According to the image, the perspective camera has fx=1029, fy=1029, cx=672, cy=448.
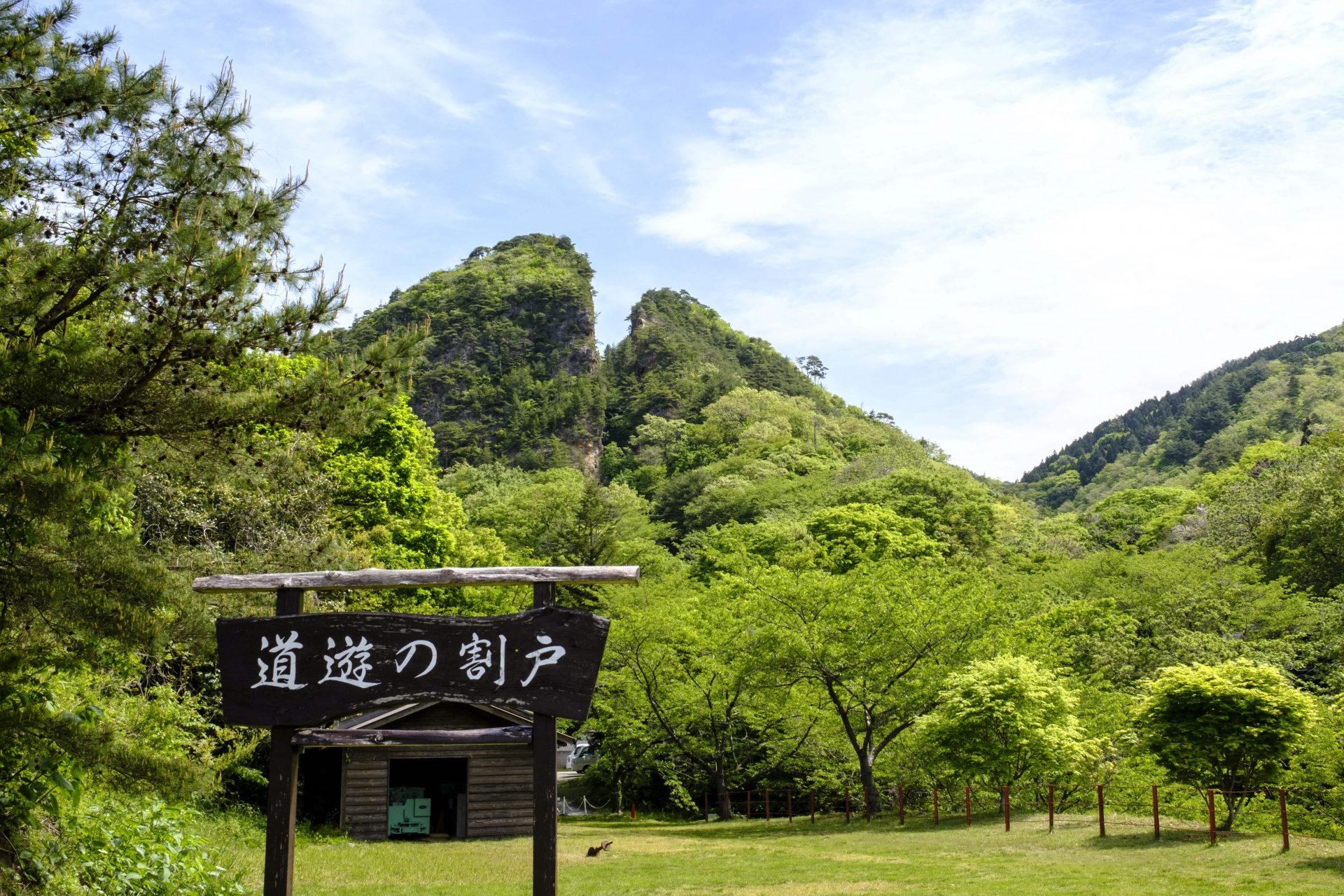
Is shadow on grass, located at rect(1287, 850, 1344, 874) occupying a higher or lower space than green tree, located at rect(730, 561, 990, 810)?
lower

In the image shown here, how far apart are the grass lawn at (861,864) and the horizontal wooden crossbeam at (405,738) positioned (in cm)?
536

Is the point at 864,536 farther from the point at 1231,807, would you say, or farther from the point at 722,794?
the point at 1231,807

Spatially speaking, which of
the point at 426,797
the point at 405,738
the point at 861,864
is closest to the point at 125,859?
the point at 405,738

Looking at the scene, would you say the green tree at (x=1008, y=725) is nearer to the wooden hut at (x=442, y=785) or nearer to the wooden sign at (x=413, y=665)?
the wooden hut at (x=442, y=785)

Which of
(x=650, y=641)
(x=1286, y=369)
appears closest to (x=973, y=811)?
(x=650, y=641)

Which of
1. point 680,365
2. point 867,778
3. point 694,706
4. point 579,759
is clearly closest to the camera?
point 867,778

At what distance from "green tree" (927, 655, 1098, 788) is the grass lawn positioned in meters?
1.09

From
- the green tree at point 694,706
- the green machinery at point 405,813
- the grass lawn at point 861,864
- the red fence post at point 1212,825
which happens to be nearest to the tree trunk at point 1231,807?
the red fence post at point 1212,825

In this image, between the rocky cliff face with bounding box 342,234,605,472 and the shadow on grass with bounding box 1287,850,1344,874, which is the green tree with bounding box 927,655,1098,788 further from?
the rocky cliff face with bounding box 342,234,605,472

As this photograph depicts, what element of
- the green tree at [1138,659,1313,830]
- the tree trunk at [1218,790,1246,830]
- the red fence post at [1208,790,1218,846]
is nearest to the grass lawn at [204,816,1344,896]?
the red fence post at [1208,790,1218,846]

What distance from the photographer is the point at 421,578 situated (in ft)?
22.1

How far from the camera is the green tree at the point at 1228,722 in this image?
1405cm

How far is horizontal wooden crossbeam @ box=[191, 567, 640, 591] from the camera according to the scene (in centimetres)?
657

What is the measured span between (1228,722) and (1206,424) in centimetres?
8614
